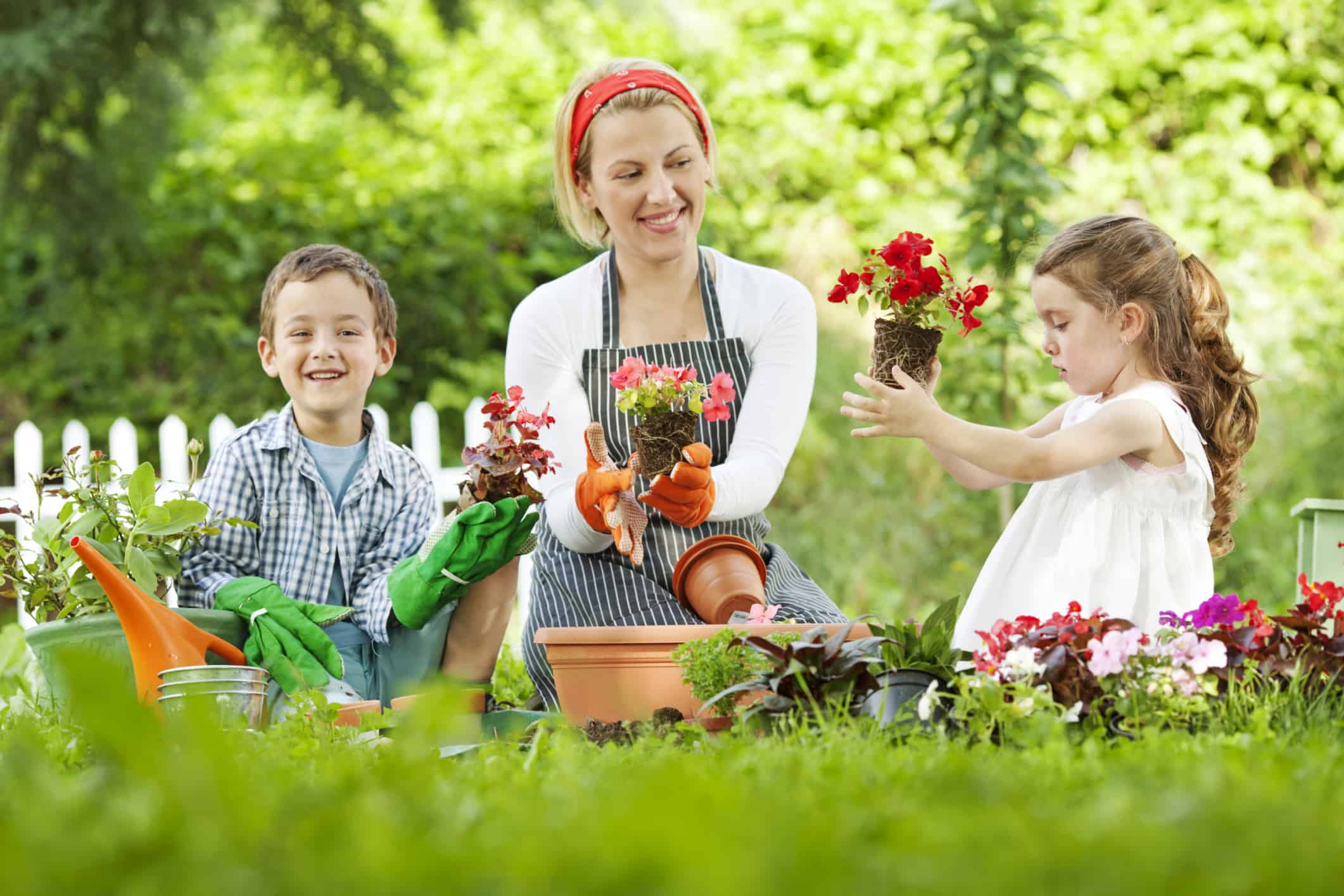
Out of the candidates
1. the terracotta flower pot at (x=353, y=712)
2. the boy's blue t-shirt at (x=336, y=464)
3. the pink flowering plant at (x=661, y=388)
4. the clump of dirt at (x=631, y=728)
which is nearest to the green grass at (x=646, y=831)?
the clump of dirt at (x=631, y=728)

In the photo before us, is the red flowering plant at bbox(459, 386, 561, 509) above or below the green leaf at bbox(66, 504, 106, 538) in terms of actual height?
above

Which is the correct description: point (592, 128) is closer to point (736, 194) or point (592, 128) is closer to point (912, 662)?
point (912, 662)

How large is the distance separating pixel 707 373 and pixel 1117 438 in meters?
0.93

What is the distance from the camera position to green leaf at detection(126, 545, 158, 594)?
2578 millimetres

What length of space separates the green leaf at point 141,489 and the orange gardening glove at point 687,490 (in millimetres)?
1030

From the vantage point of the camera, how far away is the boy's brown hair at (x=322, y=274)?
3.12 meters

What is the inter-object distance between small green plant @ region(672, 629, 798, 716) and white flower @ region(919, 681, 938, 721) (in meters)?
0.34

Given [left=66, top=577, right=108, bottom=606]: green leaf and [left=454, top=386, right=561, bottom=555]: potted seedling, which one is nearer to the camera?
[left=66, top=577, right=108, bottom=606]: green leaf

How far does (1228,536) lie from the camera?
115 inches

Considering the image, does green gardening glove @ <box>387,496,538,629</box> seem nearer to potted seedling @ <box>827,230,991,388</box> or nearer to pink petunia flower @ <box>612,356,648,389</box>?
pink petunia flower @ <box>612,356,648,389</box>

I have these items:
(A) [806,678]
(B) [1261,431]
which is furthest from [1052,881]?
(B) [1261,431]

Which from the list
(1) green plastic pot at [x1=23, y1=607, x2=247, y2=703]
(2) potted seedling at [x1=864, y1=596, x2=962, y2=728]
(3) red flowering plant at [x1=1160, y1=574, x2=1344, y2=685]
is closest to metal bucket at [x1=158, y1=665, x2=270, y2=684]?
(1) green plastic pot at [x1=23, y1=607, x2=247, y2=703]

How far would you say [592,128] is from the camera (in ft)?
9.68

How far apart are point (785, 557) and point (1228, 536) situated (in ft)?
3.36
